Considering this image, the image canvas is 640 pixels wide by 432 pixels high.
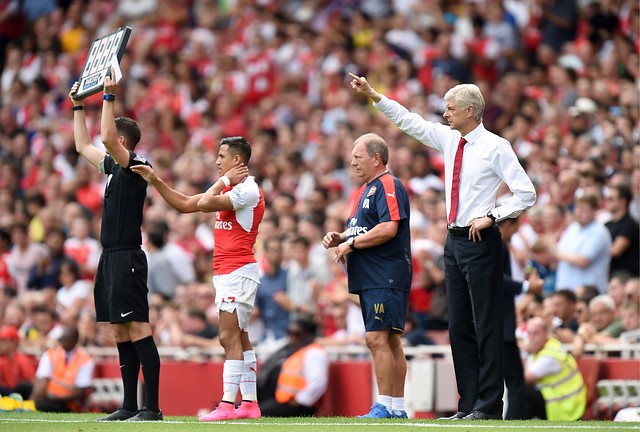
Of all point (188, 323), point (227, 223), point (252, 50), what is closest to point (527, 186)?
point (227, 223)

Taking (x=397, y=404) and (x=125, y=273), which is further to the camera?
(x=397, y=404)

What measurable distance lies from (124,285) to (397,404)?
2.21 m

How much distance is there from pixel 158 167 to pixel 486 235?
1138 centimetres

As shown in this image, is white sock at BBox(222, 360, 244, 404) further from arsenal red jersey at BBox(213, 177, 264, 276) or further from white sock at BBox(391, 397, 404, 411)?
white sock at BBox(391, 397, 404, 411)

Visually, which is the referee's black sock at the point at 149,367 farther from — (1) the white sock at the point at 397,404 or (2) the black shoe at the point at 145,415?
(1) the white sock at the point at 397,404

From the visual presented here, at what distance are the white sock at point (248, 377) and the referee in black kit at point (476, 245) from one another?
61.0 inches

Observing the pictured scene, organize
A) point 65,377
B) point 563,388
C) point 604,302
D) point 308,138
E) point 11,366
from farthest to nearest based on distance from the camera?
1. point 308,138
2. point 11,366
3. point 65,377
4. point 604,302
5. point 563,388

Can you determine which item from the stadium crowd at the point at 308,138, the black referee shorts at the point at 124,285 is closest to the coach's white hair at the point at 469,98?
the black referee shorts at the point at 124,285

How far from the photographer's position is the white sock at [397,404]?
951 centimetres

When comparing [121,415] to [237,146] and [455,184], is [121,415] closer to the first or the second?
[237,146]

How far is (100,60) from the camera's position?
979cm

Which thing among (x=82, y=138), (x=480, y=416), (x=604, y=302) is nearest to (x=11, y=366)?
(x=82, y=138)

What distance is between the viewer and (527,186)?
29.6ft

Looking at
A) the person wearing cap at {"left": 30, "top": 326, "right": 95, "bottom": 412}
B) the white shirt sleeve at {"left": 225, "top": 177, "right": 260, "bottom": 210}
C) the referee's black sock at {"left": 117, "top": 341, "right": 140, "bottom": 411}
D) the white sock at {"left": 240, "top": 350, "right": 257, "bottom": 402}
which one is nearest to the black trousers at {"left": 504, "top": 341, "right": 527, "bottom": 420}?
the white sock at {"left": 240, "top": 350, "right": 257, "bottom": 402}
